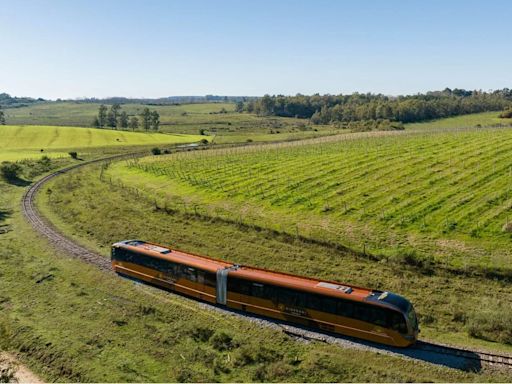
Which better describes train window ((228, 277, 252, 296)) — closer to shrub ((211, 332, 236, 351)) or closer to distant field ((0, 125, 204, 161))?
shrub ((211, 332, 236, 351))

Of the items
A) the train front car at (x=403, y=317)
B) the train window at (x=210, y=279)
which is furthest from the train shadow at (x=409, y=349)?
the train window at (x=210, y=279)

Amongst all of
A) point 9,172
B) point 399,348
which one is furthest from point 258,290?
point 9,172

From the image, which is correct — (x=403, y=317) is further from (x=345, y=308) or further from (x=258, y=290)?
(x=258, y=290)

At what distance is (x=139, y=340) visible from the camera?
2841 centimetres

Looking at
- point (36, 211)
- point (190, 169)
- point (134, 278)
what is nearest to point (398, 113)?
point (190, 169)

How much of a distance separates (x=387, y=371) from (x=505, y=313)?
33.6ft

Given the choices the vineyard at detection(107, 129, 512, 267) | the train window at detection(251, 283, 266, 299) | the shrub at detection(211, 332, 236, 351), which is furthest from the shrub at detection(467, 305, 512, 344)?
the shrub at detection(211, 332, 236, 351)

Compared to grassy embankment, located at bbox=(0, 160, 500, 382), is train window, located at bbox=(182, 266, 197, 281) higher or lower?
higher

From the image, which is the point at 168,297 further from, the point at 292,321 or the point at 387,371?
the point at 387,371

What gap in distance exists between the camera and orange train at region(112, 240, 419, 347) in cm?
2677

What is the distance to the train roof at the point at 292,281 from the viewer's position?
27.0 m

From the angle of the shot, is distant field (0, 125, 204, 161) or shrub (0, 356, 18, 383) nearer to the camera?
shrub (0, 356, 18, 383)

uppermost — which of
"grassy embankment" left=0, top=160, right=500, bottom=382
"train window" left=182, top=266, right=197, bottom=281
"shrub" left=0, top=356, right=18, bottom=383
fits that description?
"train window" left=182, top=266, right=197, bottom=281

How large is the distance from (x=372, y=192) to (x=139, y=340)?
35223 millimetres
